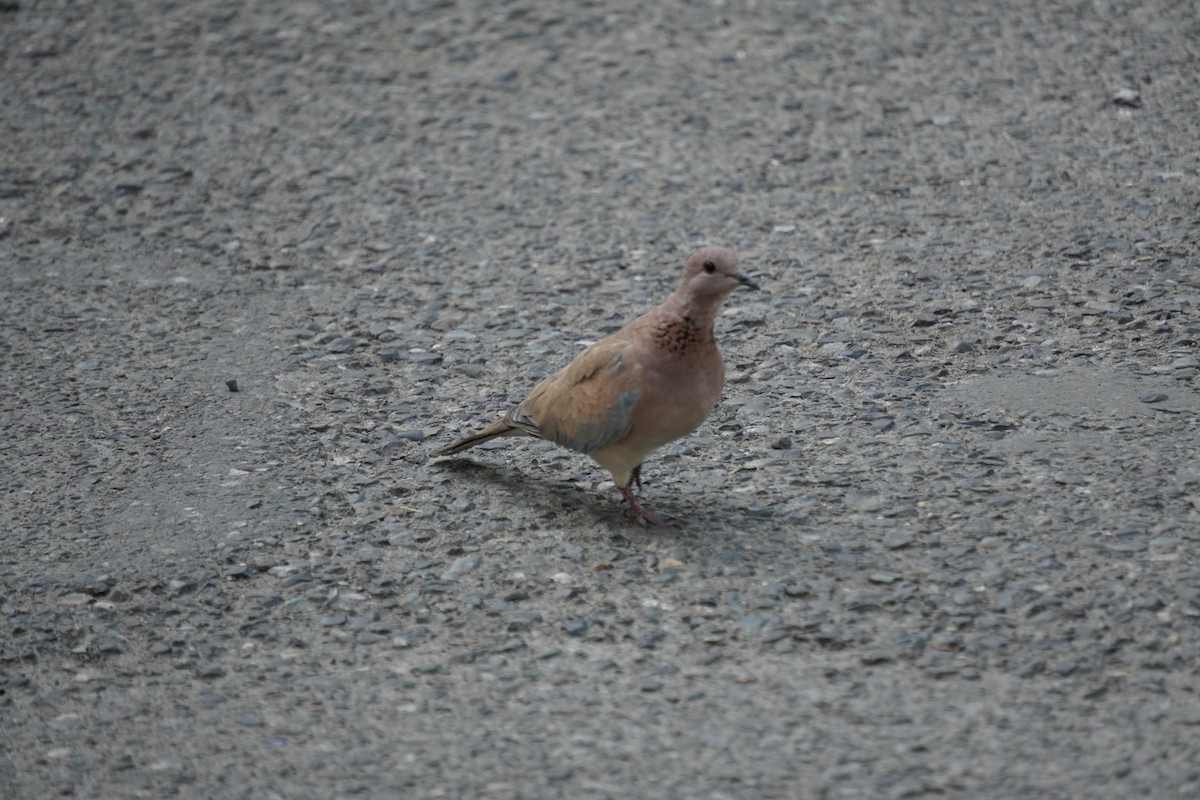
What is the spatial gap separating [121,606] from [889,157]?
4.08m

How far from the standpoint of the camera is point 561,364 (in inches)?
203

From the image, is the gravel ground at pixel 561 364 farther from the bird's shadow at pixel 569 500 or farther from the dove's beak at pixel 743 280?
the dove's beak at pixel 743 280

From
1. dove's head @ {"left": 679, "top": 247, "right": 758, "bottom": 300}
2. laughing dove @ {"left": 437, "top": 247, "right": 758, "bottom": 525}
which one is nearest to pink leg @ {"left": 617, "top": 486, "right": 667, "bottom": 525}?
laughing dove @ {"left": 437, "top": 247, "right": 758, "bottom": 525}

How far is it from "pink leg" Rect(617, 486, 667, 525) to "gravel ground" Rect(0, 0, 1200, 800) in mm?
91

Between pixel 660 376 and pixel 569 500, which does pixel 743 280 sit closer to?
pixel 660 376

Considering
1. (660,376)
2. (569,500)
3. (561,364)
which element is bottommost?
(569,500)

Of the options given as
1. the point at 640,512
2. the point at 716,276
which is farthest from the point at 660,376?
the point at 640,512

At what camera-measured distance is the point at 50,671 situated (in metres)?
3.63

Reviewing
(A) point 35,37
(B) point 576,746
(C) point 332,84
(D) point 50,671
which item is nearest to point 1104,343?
(B) point 576,746

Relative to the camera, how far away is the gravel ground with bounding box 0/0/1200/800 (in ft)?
10.9

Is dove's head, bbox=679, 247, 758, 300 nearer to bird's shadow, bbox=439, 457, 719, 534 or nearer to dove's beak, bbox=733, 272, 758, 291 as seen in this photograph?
dove's beak, bbox=733, 272, 758, 291

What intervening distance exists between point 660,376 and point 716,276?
0.34 meters

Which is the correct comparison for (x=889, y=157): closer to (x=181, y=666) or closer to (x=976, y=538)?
(x=976, y=538)

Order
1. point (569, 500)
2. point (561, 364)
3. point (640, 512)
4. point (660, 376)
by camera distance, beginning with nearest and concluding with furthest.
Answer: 1. point (660, 376)
2. point (640, 512)
3. point (569, 500)
4. point (561, 364)
